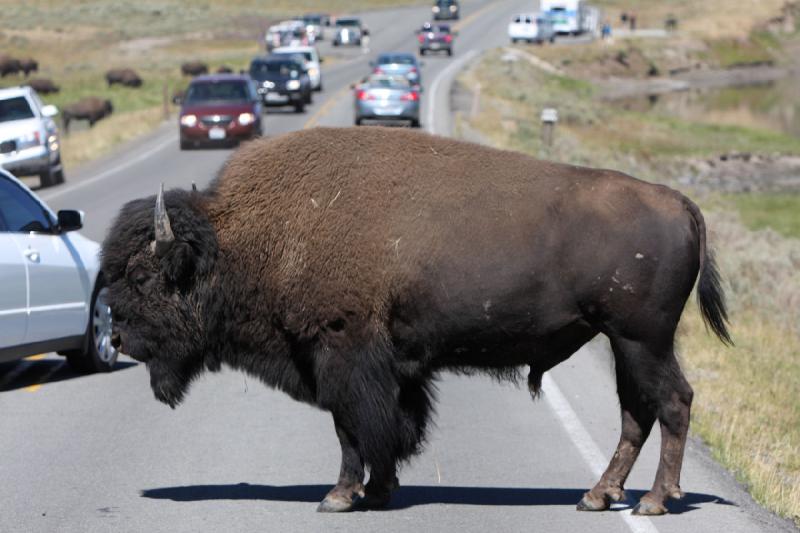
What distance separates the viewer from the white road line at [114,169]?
28.8m

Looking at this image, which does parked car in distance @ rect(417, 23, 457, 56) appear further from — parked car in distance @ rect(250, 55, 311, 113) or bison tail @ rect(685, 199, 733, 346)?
bison tail @ rect(685, 199, 733, 346)

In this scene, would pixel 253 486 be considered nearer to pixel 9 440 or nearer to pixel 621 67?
pixel 9 440

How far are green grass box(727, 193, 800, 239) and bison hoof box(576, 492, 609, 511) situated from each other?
27.1 metres

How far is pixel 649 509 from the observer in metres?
7.80

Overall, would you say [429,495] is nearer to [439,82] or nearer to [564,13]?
[439,82]

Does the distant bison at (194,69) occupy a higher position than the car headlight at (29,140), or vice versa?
the car headlight at (29,140)

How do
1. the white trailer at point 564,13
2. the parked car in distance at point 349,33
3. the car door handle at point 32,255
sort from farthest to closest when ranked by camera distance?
1. the white trailer at point 564,13
2. the parked car in distance at point 349,33
3. the car door handle at point 32,255

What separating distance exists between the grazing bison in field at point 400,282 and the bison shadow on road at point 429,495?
349mm

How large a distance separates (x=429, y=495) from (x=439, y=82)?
55280 millimetres

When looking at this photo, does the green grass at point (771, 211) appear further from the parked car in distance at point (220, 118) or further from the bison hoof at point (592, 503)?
the bison hoof at point (592, 503)

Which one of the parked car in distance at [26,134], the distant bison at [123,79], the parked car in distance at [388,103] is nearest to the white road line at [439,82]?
the parked car in distance at [388,103]

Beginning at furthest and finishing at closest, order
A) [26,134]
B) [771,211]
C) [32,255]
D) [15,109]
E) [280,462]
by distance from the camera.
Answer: [771,211] < [15,109] < [26,134] < [32,255] < [280,462]

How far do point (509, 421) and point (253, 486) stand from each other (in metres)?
2.63

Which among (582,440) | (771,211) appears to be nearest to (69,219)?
(582,440)
